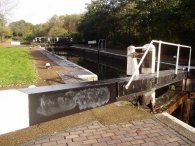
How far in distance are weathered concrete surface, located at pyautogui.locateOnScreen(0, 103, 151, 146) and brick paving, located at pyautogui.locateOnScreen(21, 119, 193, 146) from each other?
15 centimetres

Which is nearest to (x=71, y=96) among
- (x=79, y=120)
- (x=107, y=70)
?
(x=79, y=120)

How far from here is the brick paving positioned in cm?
385

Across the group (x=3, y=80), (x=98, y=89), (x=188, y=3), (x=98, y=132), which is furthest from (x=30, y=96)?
(x=188, y=3)

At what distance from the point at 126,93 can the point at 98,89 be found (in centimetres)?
86

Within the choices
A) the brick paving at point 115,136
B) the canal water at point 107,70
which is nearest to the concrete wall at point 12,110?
the brick paving at point 115,136

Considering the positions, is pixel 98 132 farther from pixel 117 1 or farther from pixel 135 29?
pixel 117 1

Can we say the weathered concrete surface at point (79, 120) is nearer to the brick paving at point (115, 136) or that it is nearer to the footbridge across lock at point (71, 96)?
the brick paving at point (115, 136)

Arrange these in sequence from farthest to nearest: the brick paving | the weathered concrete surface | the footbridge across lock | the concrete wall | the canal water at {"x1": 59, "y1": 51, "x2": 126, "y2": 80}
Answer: the canal water at {"x1": 59, "y1": 51, "x2": 126, "y2": 80}
the weathered concrete surface
the brick paving
the footbridge across lock
the concrete wall

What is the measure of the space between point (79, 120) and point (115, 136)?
927mm

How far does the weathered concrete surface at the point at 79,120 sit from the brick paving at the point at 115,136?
147mm

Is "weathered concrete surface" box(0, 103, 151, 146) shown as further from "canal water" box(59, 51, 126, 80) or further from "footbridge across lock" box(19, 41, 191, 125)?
"canal water" box(59, 51, 126, 80)

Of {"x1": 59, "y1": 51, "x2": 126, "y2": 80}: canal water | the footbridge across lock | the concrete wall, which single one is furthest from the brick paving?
{"x1": 59, "y1": 51, "x2": 126, "y2": 80}: canal water

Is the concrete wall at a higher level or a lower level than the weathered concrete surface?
higher

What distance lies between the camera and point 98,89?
9.82 ft
